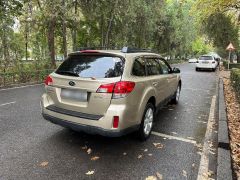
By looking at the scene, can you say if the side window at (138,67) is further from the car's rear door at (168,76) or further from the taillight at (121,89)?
the car's rear door at (168,76)

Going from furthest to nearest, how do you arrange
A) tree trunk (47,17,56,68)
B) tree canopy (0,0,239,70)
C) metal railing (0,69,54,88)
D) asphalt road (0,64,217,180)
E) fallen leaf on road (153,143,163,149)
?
1. tree trunk (47,17,56,68)
2. tree canopy (0,0,239,70)
3. metal railing (0,69,54,88)
4. fallen leaf on road (153,143,163,149)
5. asphalt road (0,64,217,180)

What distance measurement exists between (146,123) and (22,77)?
1071 cm

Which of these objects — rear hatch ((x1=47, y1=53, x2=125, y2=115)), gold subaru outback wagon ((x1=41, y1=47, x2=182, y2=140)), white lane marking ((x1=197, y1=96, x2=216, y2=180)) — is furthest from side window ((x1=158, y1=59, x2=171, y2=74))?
rear hatch ((x1=47, y1=53, x2=125, y2=115))

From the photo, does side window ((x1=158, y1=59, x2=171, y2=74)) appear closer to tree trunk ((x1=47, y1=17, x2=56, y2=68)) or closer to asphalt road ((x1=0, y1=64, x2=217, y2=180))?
asphalt road ((x1=0, y1=64, x2=217, y2=180))

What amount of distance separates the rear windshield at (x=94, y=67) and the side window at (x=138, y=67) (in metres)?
0.35

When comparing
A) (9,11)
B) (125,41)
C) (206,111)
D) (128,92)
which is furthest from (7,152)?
(125,41)

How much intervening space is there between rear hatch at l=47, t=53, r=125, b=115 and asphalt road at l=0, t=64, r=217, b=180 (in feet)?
2.61

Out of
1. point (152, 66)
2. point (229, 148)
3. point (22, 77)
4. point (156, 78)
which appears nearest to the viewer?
point (229, 148)

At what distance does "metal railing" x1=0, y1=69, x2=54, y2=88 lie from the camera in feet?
42.6

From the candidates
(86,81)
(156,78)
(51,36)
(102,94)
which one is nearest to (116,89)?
(102,94)

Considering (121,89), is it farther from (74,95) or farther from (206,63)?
(206,63)

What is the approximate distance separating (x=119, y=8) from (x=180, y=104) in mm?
14730

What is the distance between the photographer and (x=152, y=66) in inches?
239

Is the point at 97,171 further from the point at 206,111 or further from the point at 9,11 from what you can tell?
the point at 9,11
